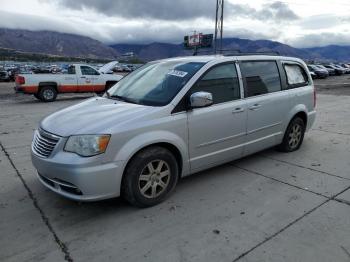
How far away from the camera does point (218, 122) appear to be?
172 inches

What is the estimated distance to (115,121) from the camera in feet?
11.8

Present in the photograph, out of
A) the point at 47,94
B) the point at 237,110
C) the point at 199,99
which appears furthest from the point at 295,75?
the point at 47,94

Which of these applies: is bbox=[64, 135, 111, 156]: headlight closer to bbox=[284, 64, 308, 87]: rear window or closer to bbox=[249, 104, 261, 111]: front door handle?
bbox=[249, 104, 261, 111]: front door handle

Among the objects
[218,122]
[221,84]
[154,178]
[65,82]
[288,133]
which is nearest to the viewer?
[154,178]

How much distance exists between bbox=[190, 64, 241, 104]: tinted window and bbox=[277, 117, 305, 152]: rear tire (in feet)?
5.18

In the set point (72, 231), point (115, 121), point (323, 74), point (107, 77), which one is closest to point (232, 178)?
point (115, 121)

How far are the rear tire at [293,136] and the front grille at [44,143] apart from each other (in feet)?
12.6

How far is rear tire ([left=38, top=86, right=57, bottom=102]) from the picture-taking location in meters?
15.2

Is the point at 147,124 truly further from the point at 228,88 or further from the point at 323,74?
the point at 323,74

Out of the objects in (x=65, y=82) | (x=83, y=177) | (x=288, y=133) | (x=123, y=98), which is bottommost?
(x=65, y=82)

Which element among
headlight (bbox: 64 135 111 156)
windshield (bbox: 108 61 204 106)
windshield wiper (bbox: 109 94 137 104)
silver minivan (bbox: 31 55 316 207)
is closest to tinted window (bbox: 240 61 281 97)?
silver minivan (bbox: 31 55 316 207)

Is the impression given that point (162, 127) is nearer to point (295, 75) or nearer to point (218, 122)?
point (218, 122)

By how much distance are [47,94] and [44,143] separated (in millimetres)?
12595

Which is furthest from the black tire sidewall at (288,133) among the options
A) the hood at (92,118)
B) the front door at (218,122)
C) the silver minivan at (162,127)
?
the hood at (92,118)
